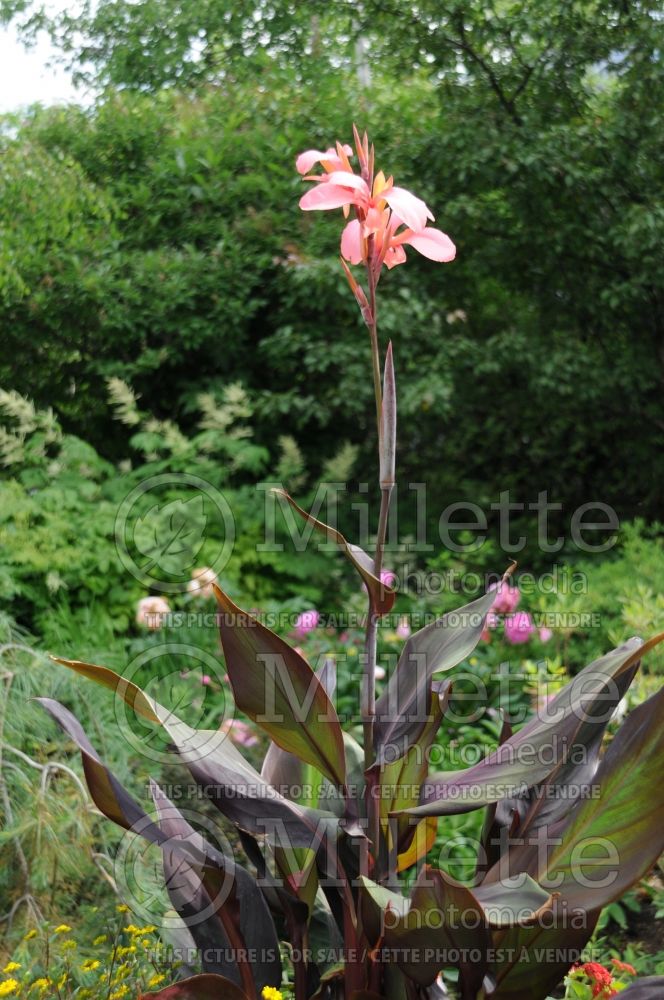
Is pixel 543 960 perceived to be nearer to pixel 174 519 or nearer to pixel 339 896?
pixel 339 896

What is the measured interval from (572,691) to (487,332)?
4.30 metres

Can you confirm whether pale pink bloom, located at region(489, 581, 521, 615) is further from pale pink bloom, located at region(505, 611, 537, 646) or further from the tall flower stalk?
the tall flower stalk

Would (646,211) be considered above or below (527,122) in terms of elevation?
below

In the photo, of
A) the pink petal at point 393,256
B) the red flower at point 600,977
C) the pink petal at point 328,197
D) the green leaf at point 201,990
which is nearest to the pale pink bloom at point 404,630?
the red flower at point 600,977

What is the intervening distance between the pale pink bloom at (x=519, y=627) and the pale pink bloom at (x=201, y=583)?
1116 millimetres

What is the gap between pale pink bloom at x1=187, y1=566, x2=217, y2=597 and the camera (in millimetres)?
3375

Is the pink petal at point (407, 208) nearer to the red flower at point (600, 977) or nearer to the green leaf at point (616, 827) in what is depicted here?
the green leaf at point (616, 827)

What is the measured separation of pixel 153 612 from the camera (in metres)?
3.04

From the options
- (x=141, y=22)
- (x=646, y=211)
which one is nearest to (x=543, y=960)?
(x=646, y=211)

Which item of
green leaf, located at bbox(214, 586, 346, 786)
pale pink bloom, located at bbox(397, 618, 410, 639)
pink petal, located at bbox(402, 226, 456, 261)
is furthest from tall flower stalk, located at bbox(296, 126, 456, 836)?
pale pink bloom, located at bbox(397, 618, 410, 639)

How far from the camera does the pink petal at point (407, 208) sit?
116cm

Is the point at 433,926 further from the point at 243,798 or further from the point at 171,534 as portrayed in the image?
the point at 171,534

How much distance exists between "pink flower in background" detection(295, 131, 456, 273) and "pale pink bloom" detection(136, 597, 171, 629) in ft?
6.68

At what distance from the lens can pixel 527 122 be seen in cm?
449
